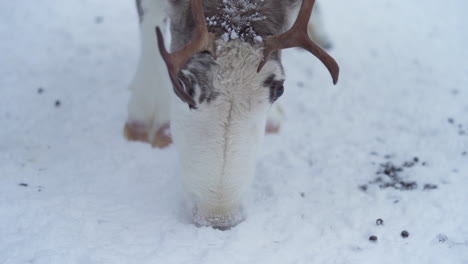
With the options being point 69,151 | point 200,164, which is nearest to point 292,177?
point 200,164

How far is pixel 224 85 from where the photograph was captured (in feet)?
11.4

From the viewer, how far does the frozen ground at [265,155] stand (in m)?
3.85

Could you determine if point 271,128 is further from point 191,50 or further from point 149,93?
point 191,50

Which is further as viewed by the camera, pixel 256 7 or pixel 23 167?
pixel 23 167

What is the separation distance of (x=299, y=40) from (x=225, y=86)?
51 centimetres

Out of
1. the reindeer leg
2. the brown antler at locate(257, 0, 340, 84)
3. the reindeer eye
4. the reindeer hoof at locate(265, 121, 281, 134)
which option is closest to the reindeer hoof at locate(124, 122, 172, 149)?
the reindeer leg

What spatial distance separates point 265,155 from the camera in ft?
16.7

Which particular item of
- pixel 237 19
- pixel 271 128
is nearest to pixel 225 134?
pixel 237 19

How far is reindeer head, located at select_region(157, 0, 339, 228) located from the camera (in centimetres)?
346

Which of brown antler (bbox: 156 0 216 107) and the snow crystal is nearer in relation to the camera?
brown antler (bbox: 156 0 216 107)

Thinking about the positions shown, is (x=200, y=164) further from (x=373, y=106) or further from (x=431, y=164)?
(x=373, y=106)

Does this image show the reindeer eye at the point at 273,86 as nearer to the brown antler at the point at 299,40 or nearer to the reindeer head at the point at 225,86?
the reindeer head at the point at 225,86

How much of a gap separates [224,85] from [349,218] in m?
1.49

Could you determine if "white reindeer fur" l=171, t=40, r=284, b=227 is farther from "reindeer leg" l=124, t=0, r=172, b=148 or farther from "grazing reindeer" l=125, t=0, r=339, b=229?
"reindeer leg" l=124, t=0, r=172, b=148
